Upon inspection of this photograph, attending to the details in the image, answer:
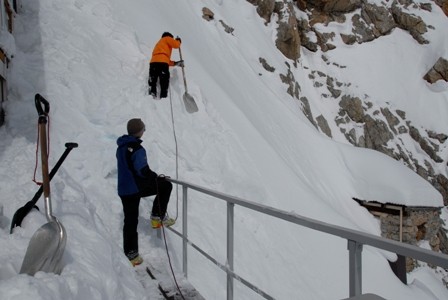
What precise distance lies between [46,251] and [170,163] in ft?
17.0

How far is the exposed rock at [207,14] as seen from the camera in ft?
58.0

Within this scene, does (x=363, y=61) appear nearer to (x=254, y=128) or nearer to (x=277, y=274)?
(x=254, y=128)

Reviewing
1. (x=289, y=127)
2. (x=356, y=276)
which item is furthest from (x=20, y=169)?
(x=289, y=127)

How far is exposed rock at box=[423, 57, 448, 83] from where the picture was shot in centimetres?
2823

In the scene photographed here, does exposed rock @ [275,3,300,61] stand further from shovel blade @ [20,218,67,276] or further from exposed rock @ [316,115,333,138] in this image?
shovel blade @ [20,218,67,276]

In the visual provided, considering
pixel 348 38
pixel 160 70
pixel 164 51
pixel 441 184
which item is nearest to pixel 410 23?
pixel 348 38

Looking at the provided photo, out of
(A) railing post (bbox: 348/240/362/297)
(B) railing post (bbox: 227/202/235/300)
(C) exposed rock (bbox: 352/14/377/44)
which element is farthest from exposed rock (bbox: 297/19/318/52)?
(A) railing post (bbox: 348/240/362/297)

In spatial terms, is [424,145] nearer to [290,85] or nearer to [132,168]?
[290,85]

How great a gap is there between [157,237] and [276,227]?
11.5 feet

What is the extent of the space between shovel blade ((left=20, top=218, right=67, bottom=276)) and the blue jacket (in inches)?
64.2

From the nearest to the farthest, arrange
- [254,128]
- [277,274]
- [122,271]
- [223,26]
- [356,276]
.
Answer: [356,276] → [122,271] → [277,274] → [254,128] → [223,26]

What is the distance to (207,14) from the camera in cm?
1786

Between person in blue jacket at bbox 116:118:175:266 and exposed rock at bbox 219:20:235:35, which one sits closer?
person in blue jacket at bbox 116:118:175:266

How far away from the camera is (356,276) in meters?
2.16
